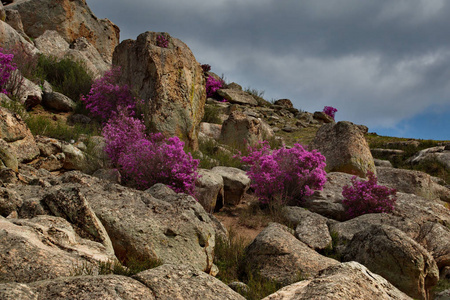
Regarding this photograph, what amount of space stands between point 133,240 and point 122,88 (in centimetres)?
852

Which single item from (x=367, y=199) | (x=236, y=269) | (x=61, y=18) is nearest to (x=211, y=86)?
(x=61, y=18)

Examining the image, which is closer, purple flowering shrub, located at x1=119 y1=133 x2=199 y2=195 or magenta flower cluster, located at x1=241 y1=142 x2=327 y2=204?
purple flowering shrub, located at x1=119 y1=133 x2=199 y2=195

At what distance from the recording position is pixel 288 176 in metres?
9.09

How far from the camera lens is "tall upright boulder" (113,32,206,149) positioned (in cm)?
1098

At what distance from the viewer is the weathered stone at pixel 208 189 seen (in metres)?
7.84

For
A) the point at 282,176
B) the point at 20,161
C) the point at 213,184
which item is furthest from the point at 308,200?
the point at 20,161

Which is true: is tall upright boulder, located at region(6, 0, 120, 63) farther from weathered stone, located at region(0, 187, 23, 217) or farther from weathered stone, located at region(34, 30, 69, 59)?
weathered stone, located at region(0, 187, 23, 217)

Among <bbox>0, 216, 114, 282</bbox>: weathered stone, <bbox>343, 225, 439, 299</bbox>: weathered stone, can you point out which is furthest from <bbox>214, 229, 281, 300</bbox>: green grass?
<bbox>0, 216, 114, 282</bbox>: weathered stone

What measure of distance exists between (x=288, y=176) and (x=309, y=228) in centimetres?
228

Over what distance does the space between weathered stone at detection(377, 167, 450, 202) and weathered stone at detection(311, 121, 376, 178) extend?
0.48 metres

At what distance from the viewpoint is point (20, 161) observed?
21.9 ft

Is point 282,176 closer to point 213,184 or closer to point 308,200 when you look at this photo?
point 308,200

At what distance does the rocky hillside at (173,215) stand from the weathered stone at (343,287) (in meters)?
0.01

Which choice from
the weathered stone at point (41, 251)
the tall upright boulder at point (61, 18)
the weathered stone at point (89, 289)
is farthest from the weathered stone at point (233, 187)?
the tall upright boulder at point (61, 18)
